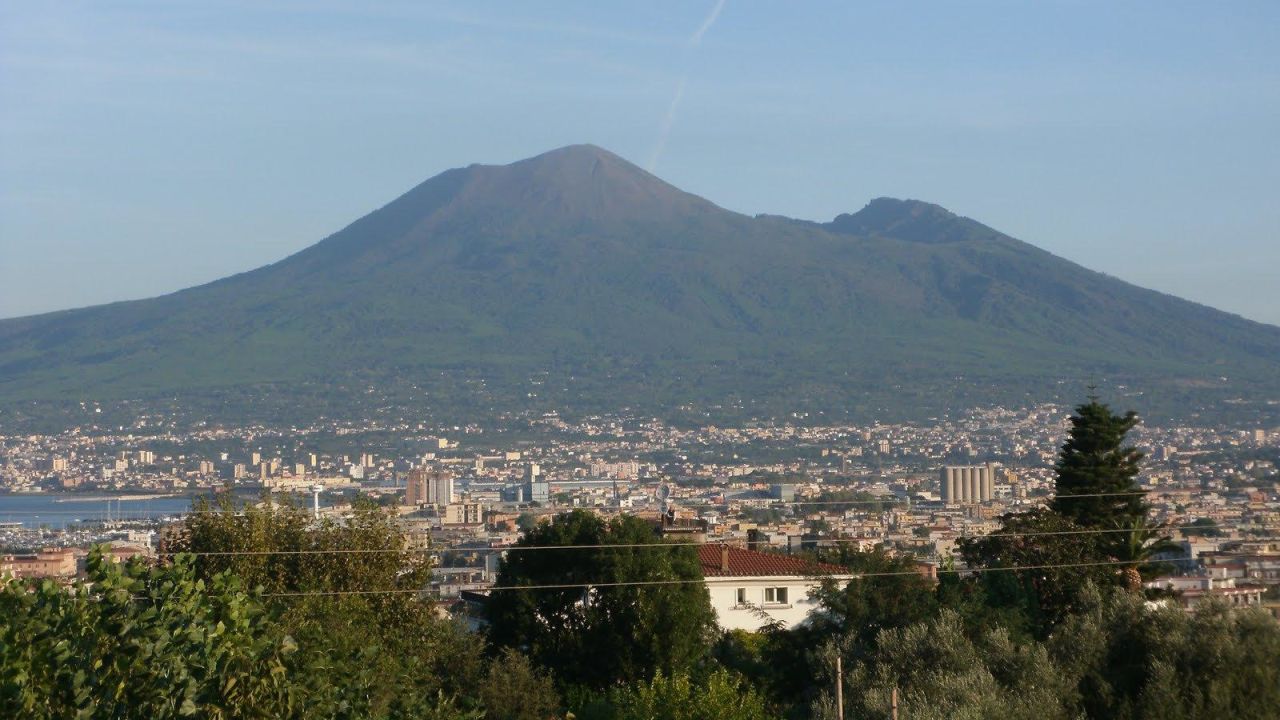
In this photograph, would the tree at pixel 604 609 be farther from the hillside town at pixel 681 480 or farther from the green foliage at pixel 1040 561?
the hillside town at pixel 681 480

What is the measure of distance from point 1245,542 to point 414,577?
35.7m

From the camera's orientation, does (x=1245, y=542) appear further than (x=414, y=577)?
Yes

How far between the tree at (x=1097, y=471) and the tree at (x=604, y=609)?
8.52 metres

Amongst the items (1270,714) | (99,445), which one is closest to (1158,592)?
(1270,714)

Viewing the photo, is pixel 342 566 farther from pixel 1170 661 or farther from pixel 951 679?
pixel 1170 661

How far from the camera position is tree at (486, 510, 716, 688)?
39.9m

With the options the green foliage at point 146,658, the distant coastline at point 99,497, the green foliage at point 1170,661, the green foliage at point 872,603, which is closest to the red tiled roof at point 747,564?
the green foliage at point 872,603

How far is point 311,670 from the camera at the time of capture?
17.6 m

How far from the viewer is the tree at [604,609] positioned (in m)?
39.9

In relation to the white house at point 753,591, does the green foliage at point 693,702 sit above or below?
above

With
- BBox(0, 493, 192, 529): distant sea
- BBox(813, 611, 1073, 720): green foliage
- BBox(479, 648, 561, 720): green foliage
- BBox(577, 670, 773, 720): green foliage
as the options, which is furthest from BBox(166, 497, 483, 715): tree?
BBox(0, 493, 192, 529): distant sea

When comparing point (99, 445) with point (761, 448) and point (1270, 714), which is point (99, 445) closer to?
point (761, 448)

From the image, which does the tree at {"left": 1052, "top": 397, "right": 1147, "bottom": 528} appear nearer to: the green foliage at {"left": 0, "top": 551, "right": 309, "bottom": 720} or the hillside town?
the hillside town

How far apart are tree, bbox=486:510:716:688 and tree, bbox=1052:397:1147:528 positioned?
8.52 m
